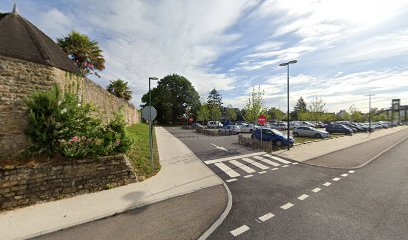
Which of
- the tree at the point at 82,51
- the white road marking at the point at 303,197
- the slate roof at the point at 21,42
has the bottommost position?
the white road marking at the point at 303,197

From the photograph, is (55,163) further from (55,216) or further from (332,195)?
(332,195)

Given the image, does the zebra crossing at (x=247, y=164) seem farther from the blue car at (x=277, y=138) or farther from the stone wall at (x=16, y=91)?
the stone wall at (x=16, y=91)

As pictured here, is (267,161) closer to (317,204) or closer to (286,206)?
(317,204)

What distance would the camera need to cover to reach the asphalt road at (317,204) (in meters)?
4.27

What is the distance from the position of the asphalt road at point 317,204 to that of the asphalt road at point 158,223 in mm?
555

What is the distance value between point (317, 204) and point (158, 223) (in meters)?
4.67

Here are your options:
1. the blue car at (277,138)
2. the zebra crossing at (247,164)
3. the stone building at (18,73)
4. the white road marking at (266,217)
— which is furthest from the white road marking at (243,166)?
the stone building at (18,73)

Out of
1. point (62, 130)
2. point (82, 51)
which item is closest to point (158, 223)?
point (62, 130)

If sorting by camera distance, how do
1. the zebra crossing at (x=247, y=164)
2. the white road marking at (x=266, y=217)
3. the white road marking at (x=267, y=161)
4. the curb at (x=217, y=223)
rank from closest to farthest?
the curb at (x=217, y=223) → the white road marking at (x=266, y=217) → the zebra crossing at (x=247, y=164) → the white road marking at (x=267, y=161)

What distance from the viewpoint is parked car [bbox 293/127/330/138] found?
73.0ft

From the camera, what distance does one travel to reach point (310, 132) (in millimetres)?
23234

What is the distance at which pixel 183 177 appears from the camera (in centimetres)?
812

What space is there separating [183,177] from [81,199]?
3.72 metres

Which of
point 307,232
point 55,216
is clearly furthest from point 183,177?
point 307,232
